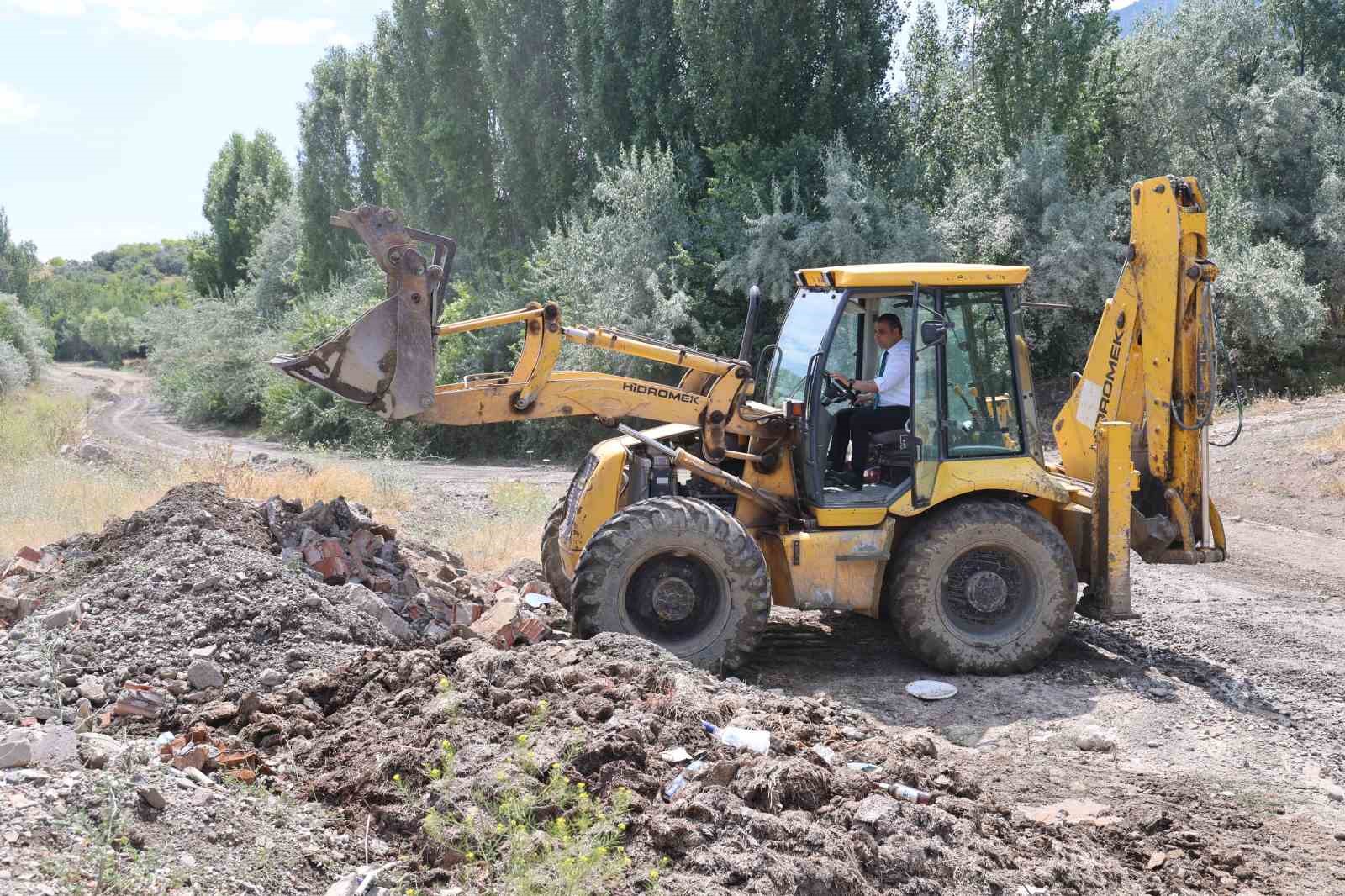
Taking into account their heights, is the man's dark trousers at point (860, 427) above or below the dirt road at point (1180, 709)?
above

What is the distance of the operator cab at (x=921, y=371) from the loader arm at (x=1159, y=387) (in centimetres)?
67

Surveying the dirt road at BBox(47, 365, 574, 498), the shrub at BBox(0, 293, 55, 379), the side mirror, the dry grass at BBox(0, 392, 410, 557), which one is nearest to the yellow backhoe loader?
the side mirror

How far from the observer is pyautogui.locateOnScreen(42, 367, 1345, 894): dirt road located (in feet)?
18.2

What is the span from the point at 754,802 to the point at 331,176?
3889 centimetres

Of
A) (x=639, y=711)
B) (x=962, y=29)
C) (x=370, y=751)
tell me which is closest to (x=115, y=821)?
(x=370, y=751)

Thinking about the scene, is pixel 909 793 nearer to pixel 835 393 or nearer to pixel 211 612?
pixel 835 393

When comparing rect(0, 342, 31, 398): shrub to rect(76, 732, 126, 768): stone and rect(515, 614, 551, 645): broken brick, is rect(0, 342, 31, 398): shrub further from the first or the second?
rect(76, 732, 126, 768): stone

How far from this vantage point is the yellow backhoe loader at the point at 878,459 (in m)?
7.40

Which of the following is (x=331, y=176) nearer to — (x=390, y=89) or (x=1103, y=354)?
(x=390, y=89)

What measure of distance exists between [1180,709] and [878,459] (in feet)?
7.75

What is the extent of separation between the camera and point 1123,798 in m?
5.92

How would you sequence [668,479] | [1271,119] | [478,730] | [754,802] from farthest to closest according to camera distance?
[1271,119], [668,479], [478,730], [754,802]

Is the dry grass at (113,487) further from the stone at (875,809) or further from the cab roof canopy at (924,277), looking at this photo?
the stone at (875,809)

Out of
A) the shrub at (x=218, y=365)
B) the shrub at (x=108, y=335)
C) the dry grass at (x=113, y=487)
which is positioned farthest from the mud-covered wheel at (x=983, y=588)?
the shrub at (x=108, y=335)
